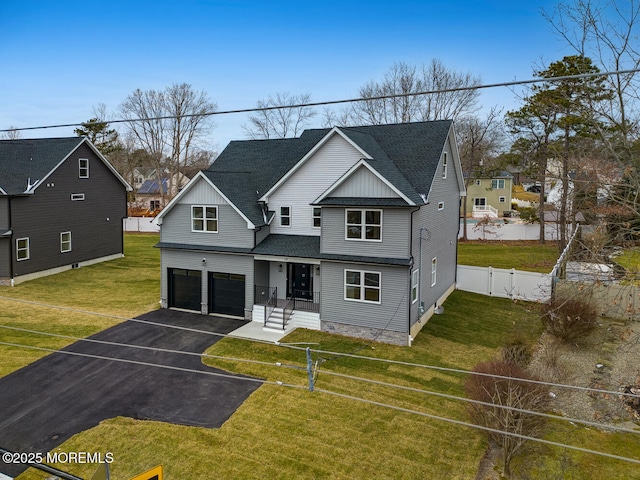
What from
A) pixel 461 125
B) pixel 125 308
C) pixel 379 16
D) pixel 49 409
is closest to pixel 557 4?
pixel 379 16

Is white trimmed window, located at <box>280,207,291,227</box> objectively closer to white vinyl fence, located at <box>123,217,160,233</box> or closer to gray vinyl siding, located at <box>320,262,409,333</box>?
gray vinyl siding, located at <box>320,262,409,333</box>

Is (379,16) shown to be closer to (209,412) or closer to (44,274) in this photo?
(209,412)

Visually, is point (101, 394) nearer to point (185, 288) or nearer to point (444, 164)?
point (185, 288)

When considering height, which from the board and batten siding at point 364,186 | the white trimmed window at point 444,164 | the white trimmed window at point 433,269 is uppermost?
the white trimmed window at point 444,164

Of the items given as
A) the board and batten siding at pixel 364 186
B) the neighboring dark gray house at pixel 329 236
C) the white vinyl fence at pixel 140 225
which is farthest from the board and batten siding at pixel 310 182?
the white vinyl fence at pixel 140 225

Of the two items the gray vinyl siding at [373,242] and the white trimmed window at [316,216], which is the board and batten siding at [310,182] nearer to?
the white trimmed window at [316,216]

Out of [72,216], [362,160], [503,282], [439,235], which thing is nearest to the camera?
[362,160]

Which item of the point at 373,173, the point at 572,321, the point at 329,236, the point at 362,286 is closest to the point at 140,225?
the point at 329,236
